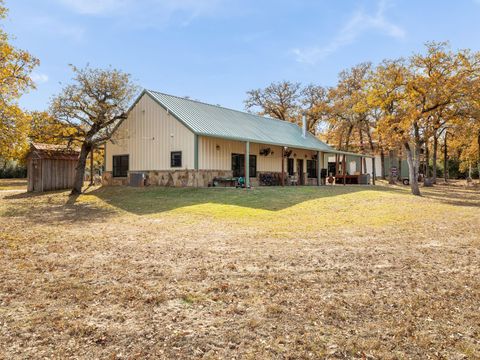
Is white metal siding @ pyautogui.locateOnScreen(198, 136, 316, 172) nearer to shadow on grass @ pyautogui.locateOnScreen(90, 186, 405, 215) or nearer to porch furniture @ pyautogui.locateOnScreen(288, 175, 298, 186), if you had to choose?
porch furniture @ pyautogui.locateOnScreen(288, 175, 298, 186)

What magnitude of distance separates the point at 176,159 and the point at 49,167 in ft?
24.1

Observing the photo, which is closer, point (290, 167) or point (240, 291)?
point (240, 291)

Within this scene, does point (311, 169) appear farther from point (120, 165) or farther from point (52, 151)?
point (52, 151)

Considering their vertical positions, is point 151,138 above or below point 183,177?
above

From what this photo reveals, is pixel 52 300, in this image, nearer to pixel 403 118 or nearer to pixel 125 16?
pixel 125 16

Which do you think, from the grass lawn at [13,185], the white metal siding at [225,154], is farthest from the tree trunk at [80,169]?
the grass lawn at [13,185]

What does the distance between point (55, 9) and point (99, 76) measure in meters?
4.26

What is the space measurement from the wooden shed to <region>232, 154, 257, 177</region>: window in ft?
30.2

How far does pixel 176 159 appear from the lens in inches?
723

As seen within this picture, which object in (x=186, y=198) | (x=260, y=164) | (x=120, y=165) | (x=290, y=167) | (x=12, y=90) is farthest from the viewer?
(x=290, y=167)

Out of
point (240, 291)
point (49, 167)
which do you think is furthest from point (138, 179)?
point (240, 291)

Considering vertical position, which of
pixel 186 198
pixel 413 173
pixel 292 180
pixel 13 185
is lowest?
pixel 186 198

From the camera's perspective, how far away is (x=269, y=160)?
23172mm

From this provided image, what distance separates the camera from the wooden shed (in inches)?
737
